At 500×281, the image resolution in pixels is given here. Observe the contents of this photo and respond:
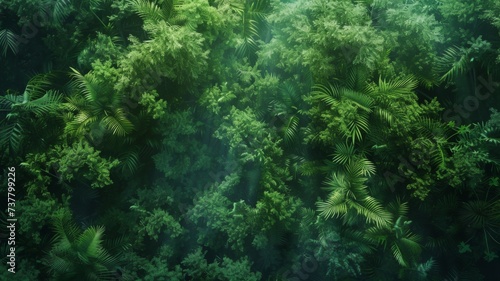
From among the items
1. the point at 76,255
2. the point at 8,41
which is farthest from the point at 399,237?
the point at 8,41

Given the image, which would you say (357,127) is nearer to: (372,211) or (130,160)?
(372,211)

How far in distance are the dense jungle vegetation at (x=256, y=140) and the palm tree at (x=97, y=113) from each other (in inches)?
1.0

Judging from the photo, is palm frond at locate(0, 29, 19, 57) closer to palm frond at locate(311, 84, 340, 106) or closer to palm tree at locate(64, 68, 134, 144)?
palm tree at locate(64, 68, 134, 144)

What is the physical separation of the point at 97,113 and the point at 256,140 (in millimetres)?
2343

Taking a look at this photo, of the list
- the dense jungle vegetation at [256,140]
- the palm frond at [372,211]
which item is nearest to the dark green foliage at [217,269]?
the dense jungle vegetation at [256,140]

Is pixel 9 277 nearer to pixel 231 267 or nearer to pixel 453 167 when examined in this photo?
pixel 231 267

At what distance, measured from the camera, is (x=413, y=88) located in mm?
6047

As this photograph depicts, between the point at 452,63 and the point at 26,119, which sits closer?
the point at 452,63

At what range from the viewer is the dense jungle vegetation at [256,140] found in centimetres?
583

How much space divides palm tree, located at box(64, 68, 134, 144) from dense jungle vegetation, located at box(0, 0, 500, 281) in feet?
0.08

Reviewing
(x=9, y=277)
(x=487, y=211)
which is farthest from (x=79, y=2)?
(x=487, y=211)

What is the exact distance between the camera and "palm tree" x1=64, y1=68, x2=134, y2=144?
6027 millimetres

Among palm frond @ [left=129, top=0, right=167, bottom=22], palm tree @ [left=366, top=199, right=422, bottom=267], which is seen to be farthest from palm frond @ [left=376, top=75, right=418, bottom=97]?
palm frond @ [left=129, top=0, right=167, bottom=22]

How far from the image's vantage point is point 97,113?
614 cm
